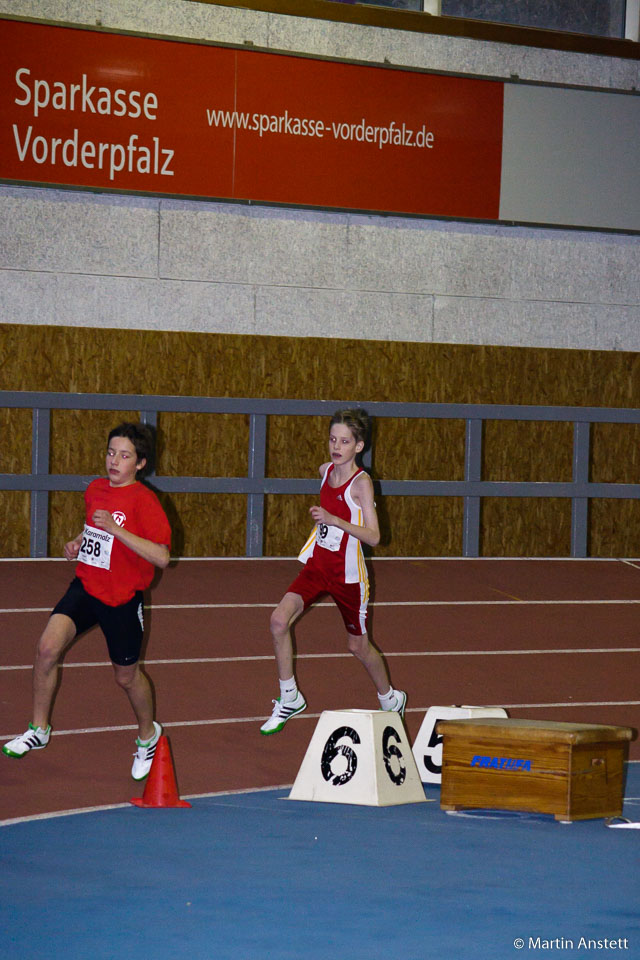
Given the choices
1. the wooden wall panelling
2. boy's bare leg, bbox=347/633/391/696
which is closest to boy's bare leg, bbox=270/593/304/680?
boy's bare leg, bbox=347/633/391/696

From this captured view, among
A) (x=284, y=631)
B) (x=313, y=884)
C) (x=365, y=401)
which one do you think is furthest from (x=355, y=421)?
(x=365, y=401)

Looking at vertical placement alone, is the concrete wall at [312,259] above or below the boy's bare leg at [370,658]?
above

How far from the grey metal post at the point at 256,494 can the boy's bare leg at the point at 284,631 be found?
6.16 m

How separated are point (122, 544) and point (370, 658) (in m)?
1.90

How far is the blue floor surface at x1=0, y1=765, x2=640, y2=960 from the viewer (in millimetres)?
4086

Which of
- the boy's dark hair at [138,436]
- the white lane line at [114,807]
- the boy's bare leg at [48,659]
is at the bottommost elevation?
the white lane line at [114,807]

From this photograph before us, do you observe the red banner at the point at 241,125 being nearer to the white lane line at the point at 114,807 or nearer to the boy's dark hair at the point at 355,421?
the boy's dark hair at the point at 355,421

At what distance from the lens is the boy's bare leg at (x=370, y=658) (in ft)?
25.0

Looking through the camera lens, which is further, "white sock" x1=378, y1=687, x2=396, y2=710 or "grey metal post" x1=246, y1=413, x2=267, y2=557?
"grey metal post" x1=246, y1=413, x2=267, y2=557

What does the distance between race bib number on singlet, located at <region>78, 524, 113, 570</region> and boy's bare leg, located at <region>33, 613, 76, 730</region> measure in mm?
309

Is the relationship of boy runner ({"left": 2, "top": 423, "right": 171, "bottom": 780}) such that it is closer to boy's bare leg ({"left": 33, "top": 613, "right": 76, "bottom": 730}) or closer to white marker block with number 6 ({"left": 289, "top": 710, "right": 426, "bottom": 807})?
boy's bare leg ({"left": 33, "top": 613, "right": 76, "bottom": 730})

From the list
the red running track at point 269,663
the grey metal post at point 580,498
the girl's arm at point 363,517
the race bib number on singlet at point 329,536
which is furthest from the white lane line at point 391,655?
the grey metal post at point 580,498

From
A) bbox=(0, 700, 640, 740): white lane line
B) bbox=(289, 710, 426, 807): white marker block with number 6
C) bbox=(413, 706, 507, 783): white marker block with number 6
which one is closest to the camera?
bbox=(289, 710, 426, 807): white marker block with number 6

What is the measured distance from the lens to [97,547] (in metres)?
6.52
